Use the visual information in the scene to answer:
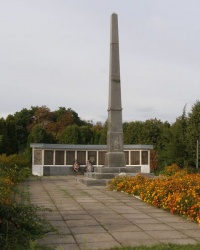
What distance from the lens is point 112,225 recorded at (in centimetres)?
652

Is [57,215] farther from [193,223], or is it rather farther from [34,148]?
[34,148]

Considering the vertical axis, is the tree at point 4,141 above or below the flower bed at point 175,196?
above

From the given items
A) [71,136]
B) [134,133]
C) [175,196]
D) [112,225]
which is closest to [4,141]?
[71,136]

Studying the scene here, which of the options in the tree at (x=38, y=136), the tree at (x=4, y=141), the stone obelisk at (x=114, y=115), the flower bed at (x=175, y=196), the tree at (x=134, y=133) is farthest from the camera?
the tree at (x=38, y=136)

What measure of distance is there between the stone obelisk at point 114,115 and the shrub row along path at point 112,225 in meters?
7.28

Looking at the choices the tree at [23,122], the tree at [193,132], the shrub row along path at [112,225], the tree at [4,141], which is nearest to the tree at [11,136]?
the tree at [4,141]

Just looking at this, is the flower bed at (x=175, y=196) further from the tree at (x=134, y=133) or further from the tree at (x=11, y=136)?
the tree at (x=11, y=136)

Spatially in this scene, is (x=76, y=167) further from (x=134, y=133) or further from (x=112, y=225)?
(x=112, y=225)

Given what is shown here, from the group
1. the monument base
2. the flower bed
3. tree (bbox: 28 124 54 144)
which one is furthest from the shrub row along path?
tree (bbox: 28 124 54 144)

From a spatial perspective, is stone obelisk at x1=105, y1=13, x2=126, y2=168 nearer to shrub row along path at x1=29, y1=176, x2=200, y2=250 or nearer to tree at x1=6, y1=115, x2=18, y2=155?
shrub row along path at x1=29, y1=176, x2=200, y2=250

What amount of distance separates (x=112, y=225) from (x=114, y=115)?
35.4 ft

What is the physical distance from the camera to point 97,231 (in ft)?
19.6

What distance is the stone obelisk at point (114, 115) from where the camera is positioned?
17062 millimetres

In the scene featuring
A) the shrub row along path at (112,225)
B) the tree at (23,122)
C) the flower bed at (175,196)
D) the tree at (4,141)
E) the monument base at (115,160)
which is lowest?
the shrub row along path at (112,225)
